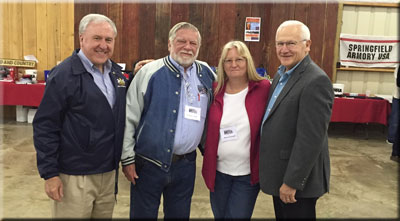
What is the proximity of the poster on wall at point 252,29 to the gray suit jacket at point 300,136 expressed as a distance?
4.91m

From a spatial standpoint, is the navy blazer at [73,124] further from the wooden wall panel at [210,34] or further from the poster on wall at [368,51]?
the poster on wall at [368,51]

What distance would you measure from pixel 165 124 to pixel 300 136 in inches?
28.2

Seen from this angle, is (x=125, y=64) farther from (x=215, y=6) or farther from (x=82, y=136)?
(x=82, y=136)

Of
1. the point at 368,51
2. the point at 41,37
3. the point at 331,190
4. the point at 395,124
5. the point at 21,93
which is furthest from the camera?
the point at 41,37

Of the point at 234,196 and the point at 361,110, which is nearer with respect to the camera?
the point at 234,196

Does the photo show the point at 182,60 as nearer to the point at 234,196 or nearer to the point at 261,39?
the point at 234,196

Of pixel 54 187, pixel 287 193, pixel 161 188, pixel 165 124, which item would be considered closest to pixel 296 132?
pixel 287 193

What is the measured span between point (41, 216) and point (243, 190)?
1.73m

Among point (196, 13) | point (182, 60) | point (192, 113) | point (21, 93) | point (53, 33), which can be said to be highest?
point (196, 13)

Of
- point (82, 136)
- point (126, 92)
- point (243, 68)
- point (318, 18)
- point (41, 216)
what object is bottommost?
point (41, 216)

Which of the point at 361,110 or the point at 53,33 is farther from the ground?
the point at 53,33

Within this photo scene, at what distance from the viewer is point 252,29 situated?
636 cm

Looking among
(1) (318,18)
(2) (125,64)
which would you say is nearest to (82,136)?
(2) (125,64)

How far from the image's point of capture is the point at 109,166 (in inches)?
67.9
